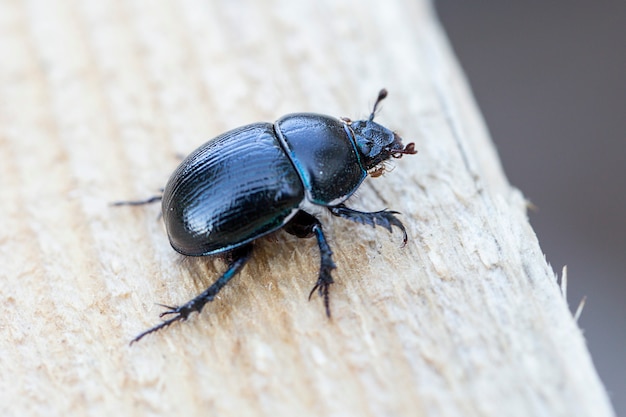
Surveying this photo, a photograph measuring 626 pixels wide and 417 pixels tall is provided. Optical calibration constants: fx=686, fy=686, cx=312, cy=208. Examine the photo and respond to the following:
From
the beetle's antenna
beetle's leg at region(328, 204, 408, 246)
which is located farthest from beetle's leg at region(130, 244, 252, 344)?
the beetle's antenna

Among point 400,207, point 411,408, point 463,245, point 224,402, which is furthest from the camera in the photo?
point 400,207

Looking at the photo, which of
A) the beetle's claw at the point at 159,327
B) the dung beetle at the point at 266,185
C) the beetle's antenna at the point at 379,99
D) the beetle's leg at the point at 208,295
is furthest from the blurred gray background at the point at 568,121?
the beetle's claw at the point at 159,327

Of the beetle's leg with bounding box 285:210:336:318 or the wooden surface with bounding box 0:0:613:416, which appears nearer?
the wooden surface with bounding box 0:0:613:416

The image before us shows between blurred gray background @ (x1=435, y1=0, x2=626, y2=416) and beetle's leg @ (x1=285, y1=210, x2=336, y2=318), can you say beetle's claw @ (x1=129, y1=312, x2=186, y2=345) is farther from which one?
blurred gray background @ (x1=435, y1=0, x2=626, y2=416)

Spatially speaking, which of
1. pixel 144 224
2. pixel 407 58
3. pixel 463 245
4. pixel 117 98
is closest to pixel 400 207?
pixel 463 245

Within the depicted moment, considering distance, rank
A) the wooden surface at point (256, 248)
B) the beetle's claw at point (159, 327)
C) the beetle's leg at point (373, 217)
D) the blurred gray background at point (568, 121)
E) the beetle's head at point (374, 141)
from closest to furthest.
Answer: the wooden surface at point (256, 248) → the beetle's claw at point (159, 327) → the beetle's leg at point (373, 217) → the beetle's head at point (374, 141) → the blurred gray background at point (568, 121)

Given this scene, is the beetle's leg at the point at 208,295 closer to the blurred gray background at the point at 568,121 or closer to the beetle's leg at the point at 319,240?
the beetle's leg at the point at 319,240

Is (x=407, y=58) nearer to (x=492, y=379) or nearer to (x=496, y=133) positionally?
(x=492, y=379)
